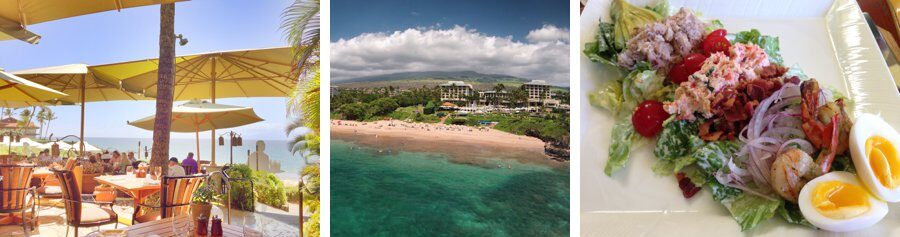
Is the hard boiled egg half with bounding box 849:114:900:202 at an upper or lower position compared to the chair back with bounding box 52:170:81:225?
upper

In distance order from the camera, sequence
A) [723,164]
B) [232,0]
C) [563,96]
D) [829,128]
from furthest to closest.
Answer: [563,96]
[232,0]
[723,164]
[829,128]

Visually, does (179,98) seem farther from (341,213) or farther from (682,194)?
(341,213)

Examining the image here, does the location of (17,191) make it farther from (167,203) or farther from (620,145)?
(620,145)

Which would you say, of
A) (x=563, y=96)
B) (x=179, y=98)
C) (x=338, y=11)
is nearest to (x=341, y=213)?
(x=338, y=11)

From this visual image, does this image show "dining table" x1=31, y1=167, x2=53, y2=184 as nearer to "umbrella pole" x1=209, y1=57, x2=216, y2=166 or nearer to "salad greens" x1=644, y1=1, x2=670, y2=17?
"umbrella pole" x1=209, y1=57, x2=216, y2=166

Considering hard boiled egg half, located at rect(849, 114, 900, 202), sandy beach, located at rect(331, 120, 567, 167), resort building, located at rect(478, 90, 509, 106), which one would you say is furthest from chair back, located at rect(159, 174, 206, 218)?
resort building, located at rect(478, 90, 509, 106)

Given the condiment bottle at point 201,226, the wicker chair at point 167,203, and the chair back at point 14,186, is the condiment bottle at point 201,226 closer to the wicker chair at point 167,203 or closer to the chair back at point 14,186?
the wicker chair at point 167,203
